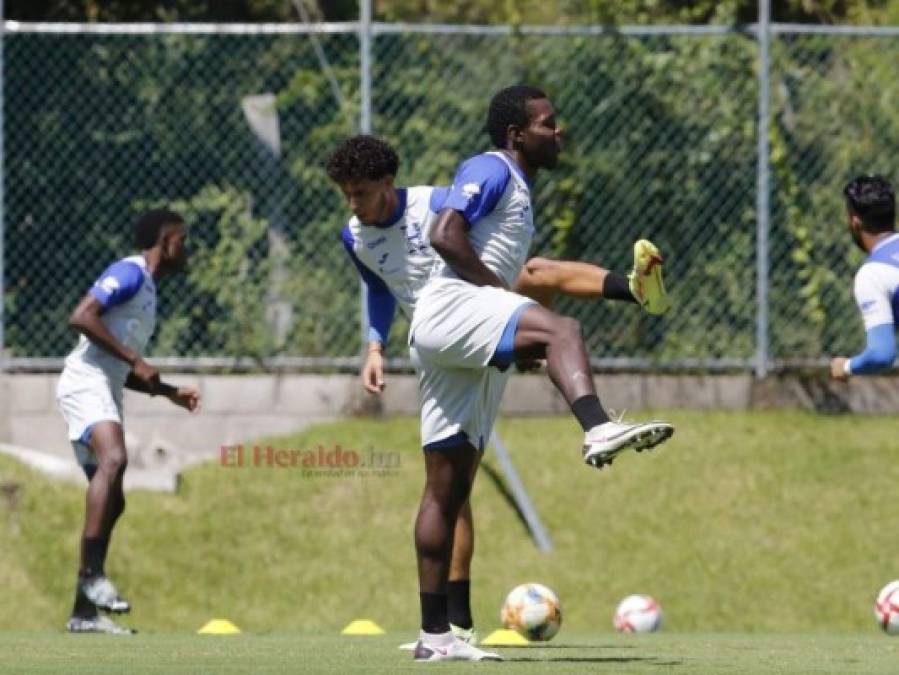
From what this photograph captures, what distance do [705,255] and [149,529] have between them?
4.14 meters

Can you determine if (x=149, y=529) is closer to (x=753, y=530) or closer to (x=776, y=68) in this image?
(x=753, y=530)

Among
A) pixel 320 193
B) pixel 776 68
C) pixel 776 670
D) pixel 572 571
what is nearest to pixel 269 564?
pixel 572 571

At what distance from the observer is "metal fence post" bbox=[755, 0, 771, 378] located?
14.2 m

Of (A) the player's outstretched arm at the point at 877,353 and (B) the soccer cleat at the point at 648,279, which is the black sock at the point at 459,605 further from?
(A) the player's outstretched arm at the point at 877,353

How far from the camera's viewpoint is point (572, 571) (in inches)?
510

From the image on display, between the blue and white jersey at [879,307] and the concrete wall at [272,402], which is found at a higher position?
the blue and white jersey at [879,307]

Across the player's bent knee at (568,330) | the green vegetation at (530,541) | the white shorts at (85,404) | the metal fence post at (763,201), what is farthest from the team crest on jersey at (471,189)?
the metal fence post at (763,201)

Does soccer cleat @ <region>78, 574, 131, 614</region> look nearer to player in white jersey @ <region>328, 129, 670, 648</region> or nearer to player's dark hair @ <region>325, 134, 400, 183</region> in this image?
player in white jersey @ <region>328, 129, 670, 648</region>

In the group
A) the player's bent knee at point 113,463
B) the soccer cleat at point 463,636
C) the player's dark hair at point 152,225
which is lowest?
the player's bent knee at point 113,463

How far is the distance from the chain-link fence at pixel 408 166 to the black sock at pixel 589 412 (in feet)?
23.4

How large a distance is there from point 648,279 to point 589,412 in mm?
1043

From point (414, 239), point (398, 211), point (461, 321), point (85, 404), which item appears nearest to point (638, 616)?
point (85, 404)

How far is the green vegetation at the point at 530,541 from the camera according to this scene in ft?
41.6

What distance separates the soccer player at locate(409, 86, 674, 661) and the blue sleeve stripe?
179 centimetres
